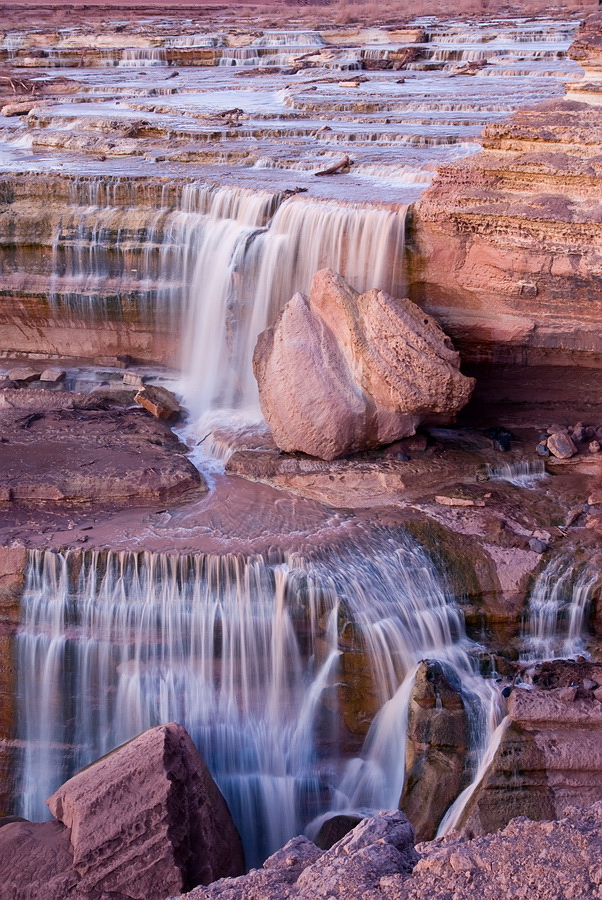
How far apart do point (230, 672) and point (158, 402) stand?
3619 millimetres

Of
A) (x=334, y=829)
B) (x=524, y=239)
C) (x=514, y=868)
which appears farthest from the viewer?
(x=524, y=239)

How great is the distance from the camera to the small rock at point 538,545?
7980 mm

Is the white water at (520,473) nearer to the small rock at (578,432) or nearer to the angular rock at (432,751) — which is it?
the small rock at (578,432)

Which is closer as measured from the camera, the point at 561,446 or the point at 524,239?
the point at 524,239

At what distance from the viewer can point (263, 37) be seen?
77.5 ft

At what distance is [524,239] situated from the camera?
8883 millimetres

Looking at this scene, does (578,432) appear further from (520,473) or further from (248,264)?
(248,264)

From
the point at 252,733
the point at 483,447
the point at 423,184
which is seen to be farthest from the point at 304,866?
the point at 423,184

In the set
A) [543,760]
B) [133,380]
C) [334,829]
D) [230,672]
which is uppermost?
[133,380]

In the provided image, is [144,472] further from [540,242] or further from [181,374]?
[540,242]

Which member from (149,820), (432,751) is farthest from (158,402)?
(149,820)

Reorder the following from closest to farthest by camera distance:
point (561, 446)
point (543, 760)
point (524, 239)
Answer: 1. point (543, 760)
2. point (524, 239)
3. point (561, 446)

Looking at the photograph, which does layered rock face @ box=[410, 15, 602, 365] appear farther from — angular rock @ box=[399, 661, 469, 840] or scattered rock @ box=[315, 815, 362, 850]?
scattered rock @ box=[315, 815, 362, 850]

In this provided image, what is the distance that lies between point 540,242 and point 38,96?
12.2m
